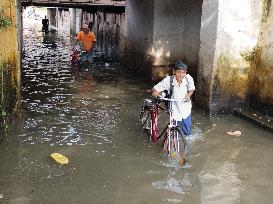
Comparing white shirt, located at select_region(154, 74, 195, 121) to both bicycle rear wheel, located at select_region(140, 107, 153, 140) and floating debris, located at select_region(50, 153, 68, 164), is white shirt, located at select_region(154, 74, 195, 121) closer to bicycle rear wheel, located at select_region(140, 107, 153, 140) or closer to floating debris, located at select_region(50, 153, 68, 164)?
bicycle rear wheel, located at select_region(140, 107, 153, 140)

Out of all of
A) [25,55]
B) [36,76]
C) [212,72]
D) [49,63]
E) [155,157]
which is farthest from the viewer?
[25,55]

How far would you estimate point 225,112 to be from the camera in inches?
388

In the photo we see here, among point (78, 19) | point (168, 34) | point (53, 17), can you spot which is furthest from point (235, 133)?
point (53, 17)

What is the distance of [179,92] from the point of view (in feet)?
22.8

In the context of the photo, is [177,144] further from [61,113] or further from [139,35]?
[139,35]

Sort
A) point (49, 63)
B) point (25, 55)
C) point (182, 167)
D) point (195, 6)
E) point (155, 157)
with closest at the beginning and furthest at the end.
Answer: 1. point (182, 167)
2. point (155, 157)
3. point (195, 6)
4. point (49, 63)
5. point (25, 55)

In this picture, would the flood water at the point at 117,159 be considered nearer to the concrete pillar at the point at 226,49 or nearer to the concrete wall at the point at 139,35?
the concrete pillar at the point at 226,49

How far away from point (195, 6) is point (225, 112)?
172 inches

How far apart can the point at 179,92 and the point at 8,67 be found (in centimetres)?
359

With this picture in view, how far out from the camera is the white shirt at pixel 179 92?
6.85 meters

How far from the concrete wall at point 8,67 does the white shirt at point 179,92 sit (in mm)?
3048

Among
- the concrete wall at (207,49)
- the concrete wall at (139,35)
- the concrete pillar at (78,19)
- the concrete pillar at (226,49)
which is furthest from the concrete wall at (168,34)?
the concrete pillar at (78,19)

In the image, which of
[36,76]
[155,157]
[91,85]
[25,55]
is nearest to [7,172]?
[155,157]

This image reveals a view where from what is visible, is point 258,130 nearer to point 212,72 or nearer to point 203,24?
point 212,72
